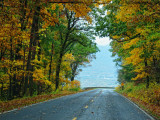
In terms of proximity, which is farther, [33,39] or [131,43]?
[131,43]

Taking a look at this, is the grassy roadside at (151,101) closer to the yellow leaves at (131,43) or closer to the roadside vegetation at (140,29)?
the roadside vegetation at (140,29)

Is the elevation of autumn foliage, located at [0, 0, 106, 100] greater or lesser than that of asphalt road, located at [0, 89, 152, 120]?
greater

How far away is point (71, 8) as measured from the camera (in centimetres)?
1004

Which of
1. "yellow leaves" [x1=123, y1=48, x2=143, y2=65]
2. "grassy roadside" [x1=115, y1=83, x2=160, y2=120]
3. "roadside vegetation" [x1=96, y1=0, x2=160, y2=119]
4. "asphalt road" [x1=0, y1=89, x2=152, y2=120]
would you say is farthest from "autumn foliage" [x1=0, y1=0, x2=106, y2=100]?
"grassy roadside" [x1=115, y1=83, x2=160, y2=120]

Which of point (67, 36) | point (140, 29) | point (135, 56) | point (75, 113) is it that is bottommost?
point (75, 113)

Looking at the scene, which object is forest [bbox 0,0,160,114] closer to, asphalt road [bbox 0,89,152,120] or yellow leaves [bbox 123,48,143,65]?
yellow leaves [bbox 123,48,143,65]

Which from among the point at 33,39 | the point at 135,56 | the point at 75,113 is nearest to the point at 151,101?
the point at 135,56

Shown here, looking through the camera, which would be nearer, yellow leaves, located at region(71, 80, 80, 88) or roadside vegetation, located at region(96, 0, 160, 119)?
roadside vegetation, located at region(96, 0, 160, 119)

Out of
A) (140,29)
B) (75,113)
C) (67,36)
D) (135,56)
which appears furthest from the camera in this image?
(67,36)

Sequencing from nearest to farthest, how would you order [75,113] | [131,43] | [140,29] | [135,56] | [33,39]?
1. [75,113]
2. [140,29]
3. [33,39]
4. [131,43]
5. [135,56]

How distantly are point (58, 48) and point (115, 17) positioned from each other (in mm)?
14477

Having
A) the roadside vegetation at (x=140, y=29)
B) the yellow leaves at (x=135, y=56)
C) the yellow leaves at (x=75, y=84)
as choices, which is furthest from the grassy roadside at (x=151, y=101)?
the yellow leaves at (x=75, y=84)

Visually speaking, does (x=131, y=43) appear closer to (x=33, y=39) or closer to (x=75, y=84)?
(x=33, y=39)

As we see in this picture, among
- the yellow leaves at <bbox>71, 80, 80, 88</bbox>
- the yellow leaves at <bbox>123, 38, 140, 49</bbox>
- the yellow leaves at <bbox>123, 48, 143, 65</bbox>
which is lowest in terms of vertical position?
the yellow leaves at <bbox>71, 80, 80, 88</bbox>
